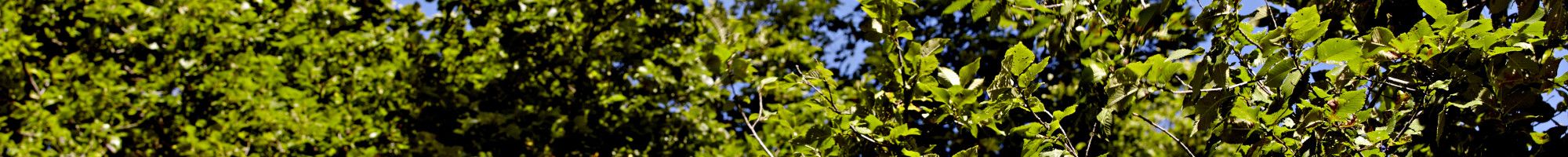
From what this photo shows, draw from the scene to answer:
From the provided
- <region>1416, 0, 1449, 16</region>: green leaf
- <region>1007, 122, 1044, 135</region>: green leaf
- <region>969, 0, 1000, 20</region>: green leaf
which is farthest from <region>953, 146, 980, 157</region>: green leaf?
<region>1416, 0, 1449, 16</region>: green leaf

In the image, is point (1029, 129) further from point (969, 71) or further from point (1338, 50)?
point (1338, 50)

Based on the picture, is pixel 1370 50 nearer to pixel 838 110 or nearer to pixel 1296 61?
pixel 1296 61

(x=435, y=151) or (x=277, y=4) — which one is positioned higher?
(x=277, y=4)

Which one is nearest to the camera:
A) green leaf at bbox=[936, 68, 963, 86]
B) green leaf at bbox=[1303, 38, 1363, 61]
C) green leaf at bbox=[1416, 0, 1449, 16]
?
green leaf at bbox=[1303, 38, 1363, 61]

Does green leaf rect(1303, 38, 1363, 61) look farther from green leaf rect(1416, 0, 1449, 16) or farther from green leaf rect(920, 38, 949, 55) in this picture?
green leaf rect(920, 38, 949, 55)

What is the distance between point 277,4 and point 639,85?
236cm

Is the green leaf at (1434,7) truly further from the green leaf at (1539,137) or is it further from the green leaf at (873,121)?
the green leaf at (873,121)

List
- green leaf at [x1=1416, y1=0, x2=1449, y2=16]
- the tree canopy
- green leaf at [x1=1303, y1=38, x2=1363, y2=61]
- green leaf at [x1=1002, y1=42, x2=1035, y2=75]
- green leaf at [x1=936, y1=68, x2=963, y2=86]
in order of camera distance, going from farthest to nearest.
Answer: the tree canopy → green leaf at [x1=936, y1=68, x2=963, y2=86] → green leaf at [x1=1002, y1=42, x2=1035, y2=75] → green leaf at [x1=1416, y1=0, x2=1449, y2=16] → green leaf at [x1=1303, y1=38, x2=1363, y2=61]

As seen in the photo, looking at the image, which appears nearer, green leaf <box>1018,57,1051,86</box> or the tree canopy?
green leaf <box>1018,57,1051,86</box>

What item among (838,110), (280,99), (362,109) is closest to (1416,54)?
(838,110)

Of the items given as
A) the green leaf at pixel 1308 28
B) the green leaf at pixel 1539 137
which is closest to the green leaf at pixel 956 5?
the green leaf at pixel 1308 28

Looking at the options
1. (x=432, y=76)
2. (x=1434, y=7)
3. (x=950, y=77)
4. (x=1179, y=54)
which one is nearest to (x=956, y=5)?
(x=950, y=77)

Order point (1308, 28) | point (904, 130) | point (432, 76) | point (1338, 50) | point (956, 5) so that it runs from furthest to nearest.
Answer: point (432, 76) → point (904, 130) → point (956, 5) → point (1308, 28) → point (1338, 50)

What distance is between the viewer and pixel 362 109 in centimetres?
512
